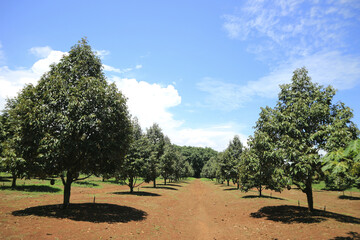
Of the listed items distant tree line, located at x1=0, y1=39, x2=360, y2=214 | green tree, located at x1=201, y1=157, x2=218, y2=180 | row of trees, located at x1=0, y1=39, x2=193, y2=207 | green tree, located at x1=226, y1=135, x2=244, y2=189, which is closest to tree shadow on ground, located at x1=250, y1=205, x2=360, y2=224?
distant tree line, located at x1=0, y1=39, x2=360, y2=214

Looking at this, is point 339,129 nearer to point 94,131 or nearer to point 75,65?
point 94,131

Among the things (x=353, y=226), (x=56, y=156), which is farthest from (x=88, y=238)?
(x=353, y=226)

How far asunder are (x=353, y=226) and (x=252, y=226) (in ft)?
25.4

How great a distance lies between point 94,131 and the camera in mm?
17375

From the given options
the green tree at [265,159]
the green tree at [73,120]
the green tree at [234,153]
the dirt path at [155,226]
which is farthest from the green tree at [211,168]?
the green tree at [73,120]

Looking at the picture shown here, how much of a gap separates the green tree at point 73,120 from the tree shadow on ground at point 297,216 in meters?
16.5

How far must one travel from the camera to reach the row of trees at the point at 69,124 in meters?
15.9

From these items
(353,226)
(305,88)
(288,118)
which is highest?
(305,88)

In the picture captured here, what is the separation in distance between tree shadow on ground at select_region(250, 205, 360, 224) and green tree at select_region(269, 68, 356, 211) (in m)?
1.29

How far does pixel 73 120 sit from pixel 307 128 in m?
21.2

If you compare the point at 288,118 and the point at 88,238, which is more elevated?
the point at 288,118

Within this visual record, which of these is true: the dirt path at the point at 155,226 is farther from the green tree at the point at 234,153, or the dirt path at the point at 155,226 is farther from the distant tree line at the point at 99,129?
the green tree at the point at 234,153

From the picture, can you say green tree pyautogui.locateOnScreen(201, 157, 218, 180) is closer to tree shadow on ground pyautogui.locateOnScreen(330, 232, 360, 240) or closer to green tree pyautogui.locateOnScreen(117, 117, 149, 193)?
green tree pyautogui.locateOnScreen(117, 117, 149, 193)

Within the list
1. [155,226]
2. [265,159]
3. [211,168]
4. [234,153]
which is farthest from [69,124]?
[211,168]
